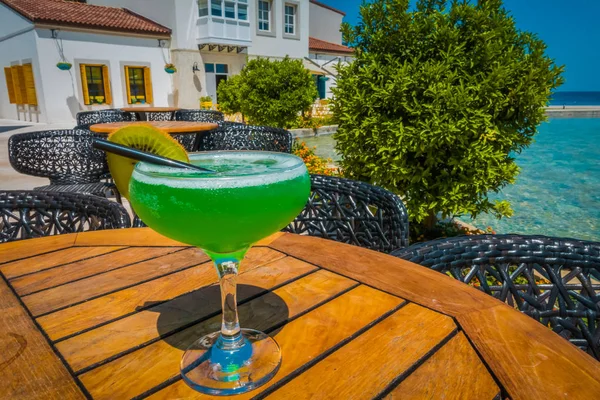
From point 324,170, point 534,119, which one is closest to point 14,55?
point 324,170

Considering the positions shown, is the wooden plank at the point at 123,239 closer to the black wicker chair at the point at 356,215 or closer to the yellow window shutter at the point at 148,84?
the black wicker chair at the point at 356,215

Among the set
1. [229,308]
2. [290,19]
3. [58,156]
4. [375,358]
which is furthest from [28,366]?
[290,19]

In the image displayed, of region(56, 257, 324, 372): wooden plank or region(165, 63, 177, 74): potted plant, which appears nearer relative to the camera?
region(56, 257, 324, 372): wooden plank

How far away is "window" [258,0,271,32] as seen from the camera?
64.1 ft

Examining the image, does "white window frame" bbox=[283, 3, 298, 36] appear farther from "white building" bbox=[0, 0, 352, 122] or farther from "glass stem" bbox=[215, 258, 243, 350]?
"glass stem" bbox=[215, 258, 243, 350]

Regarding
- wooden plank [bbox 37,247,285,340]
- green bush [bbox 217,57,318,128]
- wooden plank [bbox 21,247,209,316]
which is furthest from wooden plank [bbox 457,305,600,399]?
green bush [bbox 217,57,318,128]

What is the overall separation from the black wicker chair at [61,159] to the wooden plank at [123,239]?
2.10m

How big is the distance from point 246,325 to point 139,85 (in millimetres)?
17564

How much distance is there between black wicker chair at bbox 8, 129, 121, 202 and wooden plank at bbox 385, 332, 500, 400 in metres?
3.06

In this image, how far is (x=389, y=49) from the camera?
3.62 meters

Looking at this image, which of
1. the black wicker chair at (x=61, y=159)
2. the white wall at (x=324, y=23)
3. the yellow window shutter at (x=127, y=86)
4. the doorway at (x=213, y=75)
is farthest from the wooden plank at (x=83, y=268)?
the white wall at (x=324, y=23)

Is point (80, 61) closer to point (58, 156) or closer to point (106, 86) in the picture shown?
point (106, 86)

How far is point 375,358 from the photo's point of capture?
0.69m

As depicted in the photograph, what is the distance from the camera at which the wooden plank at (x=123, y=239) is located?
4.00ft
